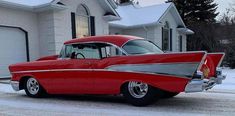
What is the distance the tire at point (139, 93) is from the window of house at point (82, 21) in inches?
412

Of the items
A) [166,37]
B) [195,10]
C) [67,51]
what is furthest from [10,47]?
[195,10]

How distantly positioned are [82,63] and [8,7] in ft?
26.6

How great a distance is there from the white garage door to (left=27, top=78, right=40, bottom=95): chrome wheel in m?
6.05

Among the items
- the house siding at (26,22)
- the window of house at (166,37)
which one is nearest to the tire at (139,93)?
the house siding at (26,22)

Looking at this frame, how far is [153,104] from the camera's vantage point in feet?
22.9

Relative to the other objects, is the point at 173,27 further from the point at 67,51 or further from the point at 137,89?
the point at 137,89

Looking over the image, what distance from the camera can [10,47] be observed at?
1429 centimetres

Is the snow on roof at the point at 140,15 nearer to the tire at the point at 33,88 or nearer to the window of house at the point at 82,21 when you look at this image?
the window of house at the point at 82,21

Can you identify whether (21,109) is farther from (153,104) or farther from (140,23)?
(140,23)

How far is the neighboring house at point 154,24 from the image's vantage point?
23.5 meters

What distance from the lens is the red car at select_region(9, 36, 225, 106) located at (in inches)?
245

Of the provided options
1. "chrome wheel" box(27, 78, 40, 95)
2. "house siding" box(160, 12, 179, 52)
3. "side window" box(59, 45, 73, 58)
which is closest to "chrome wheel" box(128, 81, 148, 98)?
"side window" box(59, 45, 73, 58)

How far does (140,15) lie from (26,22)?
489 inches

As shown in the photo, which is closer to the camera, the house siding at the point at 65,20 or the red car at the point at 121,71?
the red car at the point at 121,71
